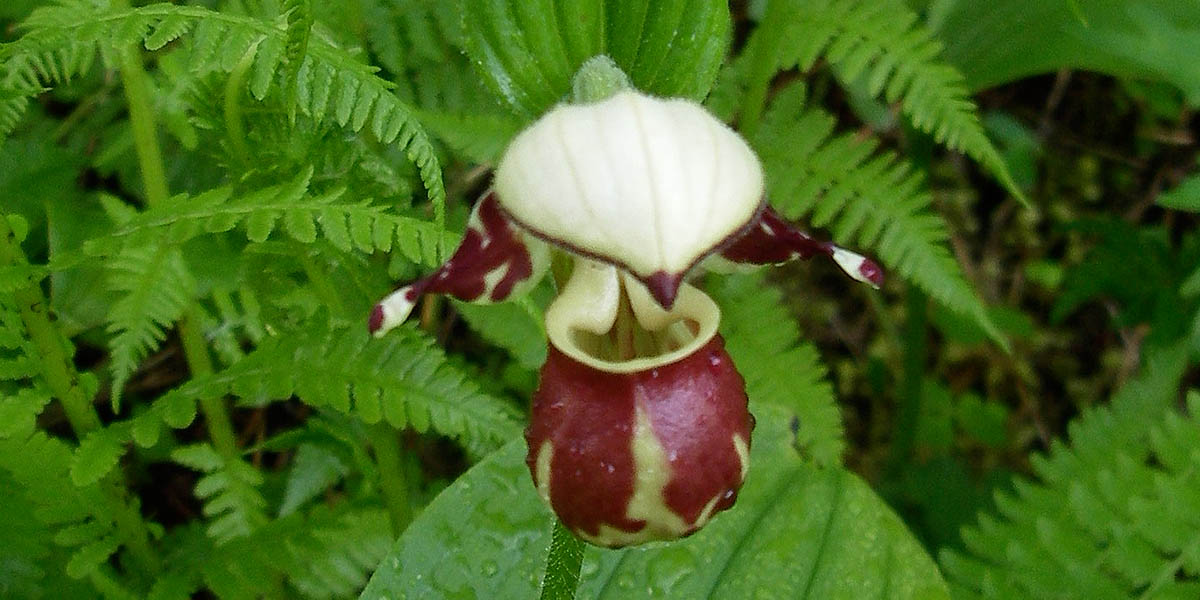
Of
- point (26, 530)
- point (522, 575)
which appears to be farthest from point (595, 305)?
point (26, 530)

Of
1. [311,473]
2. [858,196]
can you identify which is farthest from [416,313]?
[858,196]

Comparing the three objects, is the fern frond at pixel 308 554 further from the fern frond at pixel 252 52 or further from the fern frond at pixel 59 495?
the fern frond at pixel 252 52

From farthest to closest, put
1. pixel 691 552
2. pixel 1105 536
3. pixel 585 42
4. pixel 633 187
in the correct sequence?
pixel 1105 536 → pixel 691 552 → pixel 585 42 → pixel 633 187

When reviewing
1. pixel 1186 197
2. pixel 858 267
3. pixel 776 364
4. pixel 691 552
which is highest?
pixel 858 267

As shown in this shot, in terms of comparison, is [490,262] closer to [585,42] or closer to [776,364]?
[585,42]

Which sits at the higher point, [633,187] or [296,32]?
[296,32]

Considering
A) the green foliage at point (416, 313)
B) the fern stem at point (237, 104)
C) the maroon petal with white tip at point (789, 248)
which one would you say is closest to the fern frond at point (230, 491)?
the green foliage at point (416, 313)

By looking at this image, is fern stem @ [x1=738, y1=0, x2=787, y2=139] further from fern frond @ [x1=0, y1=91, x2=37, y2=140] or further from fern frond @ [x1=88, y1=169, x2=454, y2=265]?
fern frond @ [x1=0, y1=91, x2=37, y2=140]
